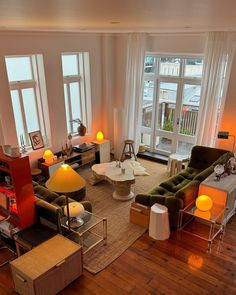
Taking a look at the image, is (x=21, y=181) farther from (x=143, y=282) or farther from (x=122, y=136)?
(x=122, y=136)

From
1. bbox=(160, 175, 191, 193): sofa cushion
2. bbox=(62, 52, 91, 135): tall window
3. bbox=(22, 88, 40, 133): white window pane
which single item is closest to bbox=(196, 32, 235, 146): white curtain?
bbox=(160, 175, 191, 193): sofa cushion

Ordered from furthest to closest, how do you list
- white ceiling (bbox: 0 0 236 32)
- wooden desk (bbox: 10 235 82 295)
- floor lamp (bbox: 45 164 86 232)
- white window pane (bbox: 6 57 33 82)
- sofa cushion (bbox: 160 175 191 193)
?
white window pane (bbox: 6 57 33 82), sofa cushion (bbox: 160 175 191 193), floor lamp (bbox: 45 164 86 232), wooden desk (bbox: 10 235 82 295), white ceiling (bbox: 0 0 236 32)

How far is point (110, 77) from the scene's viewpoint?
7508 millimetres

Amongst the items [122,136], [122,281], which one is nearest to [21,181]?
[122,281]

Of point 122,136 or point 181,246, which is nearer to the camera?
point 181,246

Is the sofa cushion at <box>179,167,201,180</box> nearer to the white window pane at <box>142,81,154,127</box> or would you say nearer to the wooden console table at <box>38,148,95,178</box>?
the white window pane at <box>142,81,154,127</box>

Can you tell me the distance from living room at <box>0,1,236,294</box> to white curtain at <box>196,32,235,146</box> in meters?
0.09

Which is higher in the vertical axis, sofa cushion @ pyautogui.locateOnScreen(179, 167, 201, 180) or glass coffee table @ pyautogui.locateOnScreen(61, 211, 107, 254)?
sofa cushion @ pyautogui.locateOnScreen(179, 167, 201, 180)

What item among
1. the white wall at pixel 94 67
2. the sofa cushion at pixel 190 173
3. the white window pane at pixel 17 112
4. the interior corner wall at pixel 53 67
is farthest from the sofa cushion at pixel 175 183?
the white window pane at pixel 17 112

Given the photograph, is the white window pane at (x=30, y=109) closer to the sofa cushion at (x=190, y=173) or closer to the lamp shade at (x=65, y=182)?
the lamp shade at (x=65, y=182)

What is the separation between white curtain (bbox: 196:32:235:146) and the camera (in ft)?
18.6

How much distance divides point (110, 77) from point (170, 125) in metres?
2.09

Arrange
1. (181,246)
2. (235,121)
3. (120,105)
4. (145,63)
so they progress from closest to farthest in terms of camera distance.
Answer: (181,246), (235,121), (145,63), (120,105)

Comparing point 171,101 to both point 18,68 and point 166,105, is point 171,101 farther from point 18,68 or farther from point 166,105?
point 18,68
